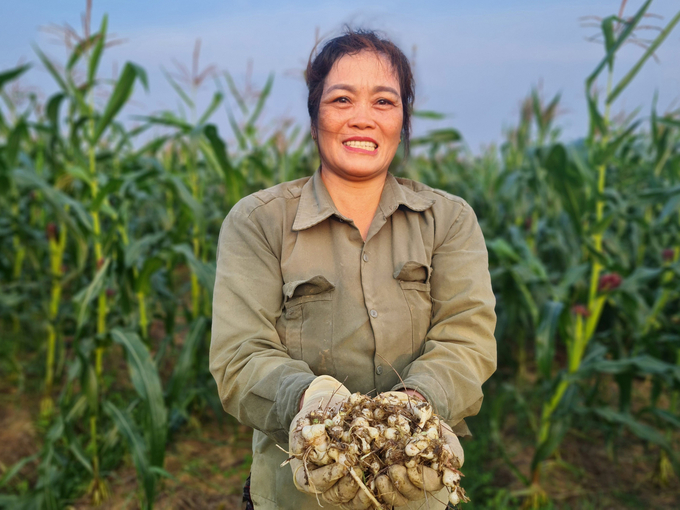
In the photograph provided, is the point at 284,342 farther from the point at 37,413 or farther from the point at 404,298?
the point at 37,413

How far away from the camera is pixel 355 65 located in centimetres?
148

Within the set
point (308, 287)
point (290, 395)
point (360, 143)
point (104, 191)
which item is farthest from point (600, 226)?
point (104, 191)

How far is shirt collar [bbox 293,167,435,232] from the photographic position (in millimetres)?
1513

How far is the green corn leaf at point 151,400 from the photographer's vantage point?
2309mm

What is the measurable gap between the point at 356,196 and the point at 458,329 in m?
0.47

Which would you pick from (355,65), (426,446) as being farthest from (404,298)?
(355,65)

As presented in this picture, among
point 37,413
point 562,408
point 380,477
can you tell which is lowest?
point 37,413

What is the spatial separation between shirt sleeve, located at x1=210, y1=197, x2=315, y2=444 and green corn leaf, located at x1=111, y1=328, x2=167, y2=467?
3.34 feet

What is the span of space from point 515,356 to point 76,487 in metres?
3.02

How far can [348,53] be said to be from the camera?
1499 millimetres

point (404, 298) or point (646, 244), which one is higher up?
point (404, 298)

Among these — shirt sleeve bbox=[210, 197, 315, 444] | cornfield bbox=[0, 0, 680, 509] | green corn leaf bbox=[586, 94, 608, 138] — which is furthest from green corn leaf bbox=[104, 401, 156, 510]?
green corn leaf bbox=[586, 94, 608, 138]

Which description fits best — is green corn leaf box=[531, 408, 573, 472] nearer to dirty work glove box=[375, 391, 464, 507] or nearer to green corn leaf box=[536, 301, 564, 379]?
green corn leaf box=[536, 301, 564, 379]

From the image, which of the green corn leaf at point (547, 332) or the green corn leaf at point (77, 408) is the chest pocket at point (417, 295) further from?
the green corn leaf at point (77, 408)
